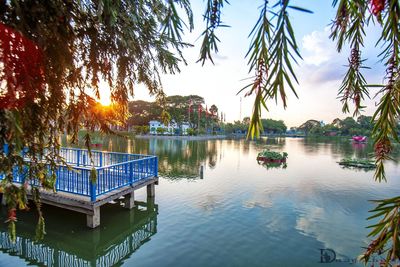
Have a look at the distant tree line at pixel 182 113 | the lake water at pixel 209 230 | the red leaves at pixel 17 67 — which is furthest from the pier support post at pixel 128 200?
the distant tree line at pixel 182 113

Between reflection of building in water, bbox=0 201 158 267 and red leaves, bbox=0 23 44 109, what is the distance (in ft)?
19.7

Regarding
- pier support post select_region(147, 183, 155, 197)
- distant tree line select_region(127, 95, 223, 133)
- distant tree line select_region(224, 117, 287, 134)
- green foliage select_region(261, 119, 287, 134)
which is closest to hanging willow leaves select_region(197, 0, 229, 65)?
pier support post select_region(147, 183, 155, 197)

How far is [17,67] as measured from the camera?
5.49 ft

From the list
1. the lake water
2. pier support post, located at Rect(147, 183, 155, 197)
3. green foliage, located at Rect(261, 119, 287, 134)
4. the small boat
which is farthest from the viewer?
green foliage, located at Rect(261, 119, 287, 134)

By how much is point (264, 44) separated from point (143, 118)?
76867mm

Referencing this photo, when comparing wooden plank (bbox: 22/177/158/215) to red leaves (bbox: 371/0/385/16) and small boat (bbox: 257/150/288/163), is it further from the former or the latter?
small boat (bbox: 257/150/288/163)

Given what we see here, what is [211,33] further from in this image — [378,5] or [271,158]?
[271,158]

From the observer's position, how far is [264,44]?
0.90 meters

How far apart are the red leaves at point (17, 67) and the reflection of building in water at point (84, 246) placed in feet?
19.7

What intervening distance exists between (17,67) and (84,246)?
22.4ft

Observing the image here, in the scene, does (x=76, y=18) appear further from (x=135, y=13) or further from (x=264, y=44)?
(x=264, y=44)

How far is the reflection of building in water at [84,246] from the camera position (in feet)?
20.6

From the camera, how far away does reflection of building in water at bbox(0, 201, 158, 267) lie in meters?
6.29

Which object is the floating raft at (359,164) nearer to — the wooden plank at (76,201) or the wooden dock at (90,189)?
the wooden dock at (90,189)
